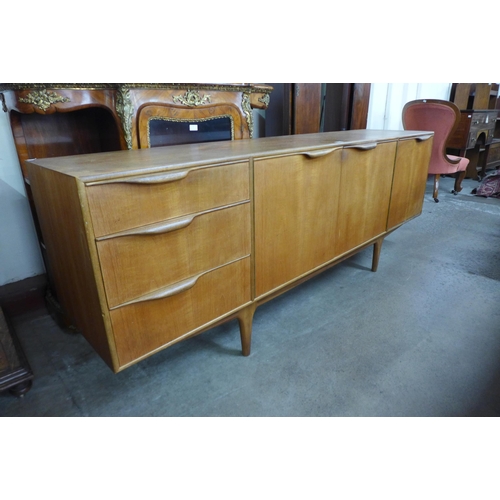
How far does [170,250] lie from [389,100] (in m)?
3.29

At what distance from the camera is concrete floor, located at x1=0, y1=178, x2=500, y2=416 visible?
1.14 metres

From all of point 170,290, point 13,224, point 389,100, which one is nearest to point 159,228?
point 170,290

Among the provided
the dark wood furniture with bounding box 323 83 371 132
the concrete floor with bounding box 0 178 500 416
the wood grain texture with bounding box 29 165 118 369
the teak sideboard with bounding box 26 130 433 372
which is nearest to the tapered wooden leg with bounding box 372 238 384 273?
the concrete floor with bounding box 0 178 500 416

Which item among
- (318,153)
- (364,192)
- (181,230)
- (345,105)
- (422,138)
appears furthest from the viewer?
(345,105)

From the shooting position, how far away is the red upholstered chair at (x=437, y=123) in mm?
3090

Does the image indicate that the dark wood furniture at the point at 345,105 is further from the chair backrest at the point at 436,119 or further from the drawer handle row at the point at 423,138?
the chair backrest at the point at 436,119

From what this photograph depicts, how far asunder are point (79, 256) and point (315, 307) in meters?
1.07

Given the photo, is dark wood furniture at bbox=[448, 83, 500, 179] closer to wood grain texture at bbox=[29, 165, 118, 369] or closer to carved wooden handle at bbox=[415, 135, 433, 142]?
carved wooden handle at bbox=[415, 135, 433, 142]

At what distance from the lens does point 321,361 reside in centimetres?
134

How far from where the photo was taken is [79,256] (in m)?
0.93

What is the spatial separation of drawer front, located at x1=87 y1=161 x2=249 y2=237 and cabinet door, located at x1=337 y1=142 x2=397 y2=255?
22.7 inches

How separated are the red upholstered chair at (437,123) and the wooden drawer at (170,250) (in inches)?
Result: 109

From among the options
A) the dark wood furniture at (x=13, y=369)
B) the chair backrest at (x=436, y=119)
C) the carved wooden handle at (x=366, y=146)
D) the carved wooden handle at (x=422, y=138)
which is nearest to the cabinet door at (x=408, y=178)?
the carved wooden handle at (x=422, y=138)

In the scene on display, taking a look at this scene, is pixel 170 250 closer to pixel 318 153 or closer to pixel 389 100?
pixel 318 153
